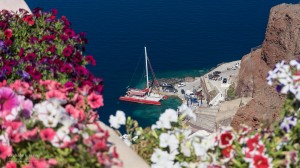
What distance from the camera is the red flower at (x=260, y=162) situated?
118 inches

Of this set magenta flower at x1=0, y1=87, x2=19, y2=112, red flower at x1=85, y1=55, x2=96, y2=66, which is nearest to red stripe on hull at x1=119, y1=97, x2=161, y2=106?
red flower at x1=85, y1=55, x2=96, y2=66

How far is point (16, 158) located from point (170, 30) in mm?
63528

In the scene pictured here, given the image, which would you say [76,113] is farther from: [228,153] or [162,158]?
[228,153]

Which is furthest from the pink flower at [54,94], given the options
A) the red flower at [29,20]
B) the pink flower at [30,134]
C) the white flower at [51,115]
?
the red flower at [29,20]

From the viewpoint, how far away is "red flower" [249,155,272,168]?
300cm

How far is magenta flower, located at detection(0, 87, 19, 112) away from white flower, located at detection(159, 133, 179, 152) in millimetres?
926

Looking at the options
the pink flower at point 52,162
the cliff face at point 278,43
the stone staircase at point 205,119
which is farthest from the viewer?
the stone staircase at point 205,119

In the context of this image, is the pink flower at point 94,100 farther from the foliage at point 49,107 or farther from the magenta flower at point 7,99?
the magenta flower at point 7,99

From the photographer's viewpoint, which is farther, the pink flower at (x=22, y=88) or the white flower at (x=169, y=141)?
the white flower at (x=169, y=141)

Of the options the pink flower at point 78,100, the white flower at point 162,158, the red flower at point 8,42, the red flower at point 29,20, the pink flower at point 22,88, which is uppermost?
the red flower at point 29,20

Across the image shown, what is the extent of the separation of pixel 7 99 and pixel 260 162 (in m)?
1.50

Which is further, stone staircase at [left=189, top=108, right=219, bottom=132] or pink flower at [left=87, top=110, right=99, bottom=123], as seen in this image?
stone staircase at [left=189, top=108, right=219, bottom=132]

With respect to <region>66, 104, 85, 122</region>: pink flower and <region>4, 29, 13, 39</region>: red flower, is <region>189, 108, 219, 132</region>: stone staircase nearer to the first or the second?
<region>4, 29, 13, 39</region>: red flower

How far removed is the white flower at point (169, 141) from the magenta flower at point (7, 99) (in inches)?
36.5
